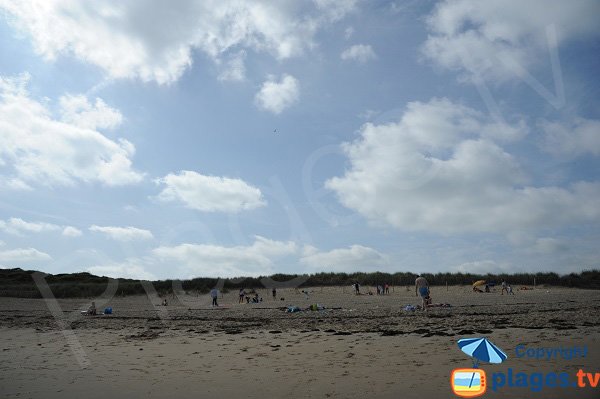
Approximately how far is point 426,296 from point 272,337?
10.9m

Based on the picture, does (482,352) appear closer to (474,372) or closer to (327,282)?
(474,372)

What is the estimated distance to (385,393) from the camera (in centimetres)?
661

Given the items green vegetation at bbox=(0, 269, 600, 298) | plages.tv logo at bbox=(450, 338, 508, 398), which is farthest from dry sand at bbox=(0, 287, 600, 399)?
green vegetation at bbox=(0, 269, 600, 298)

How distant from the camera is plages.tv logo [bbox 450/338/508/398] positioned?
6566 mm

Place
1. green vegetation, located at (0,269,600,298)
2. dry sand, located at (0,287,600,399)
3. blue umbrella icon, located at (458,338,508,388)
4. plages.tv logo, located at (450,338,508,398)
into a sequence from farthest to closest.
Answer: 1. green vegetation, located at (0,269,600,298)
2. blue umbrella icon, located at (458,338,508,388)
3. dry sand, located at (0,287,600,399)
4. plages.tv logo, located at (450,338,508,398)

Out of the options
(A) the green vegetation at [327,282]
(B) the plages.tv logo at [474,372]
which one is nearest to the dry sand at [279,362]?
(B) the plages.tv logo at [474,372]

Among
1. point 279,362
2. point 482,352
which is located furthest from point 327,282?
point 482,352

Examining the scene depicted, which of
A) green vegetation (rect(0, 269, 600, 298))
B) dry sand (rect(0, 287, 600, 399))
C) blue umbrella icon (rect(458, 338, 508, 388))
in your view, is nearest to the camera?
dry sand (rect(0, 287, 600, 399))

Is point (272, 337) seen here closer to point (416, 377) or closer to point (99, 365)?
point (99, 365)

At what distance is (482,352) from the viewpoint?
25.7 feet

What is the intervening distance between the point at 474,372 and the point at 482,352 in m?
0.77

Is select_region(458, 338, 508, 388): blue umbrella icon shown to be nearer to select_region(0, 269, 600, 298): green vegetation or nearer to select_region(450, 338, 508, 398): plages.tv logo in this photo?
select_region(450, 338, 508, 398): plages.tv logo

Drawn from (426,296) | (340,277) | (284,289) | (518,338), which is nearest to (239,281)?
(284,289)

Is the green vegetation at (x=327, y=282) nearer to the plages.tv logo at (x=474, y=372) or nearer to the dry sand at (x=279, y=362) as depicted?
the dry sand at (x=279, y=362)
